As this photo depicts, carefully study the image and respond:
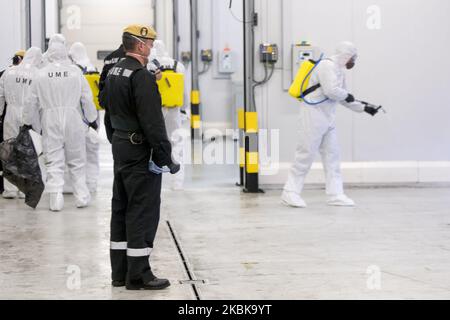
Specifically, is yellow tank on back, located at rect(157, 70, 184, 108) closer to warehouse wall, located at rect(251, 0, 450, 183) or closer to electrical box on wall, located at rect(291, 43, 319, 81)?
warehouse wall, located at rect(251, 0, 450, 183)

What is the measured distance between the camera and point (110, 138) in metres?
5.28

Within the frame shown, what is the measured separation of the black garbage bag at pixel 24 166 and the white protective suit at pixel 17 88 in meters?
0.34

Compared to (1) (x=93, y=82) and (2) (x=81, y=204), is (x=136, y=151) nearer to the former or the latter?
(2) (x=81, y=204)

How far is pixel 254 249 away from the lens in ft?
21.3

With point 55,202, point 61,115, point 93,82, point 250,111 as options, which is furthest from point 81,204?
point 250,111

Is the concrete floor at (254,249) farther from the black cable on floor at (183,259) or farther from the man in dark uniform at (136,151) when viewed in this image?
the man in dark uniform at (136,151)

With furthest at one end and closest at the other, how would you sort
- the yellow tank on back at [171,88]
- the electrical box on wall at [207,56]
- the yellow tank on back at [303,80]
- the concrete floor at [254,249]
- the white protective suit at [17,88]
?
the electrical box on wall at [207,56] < the yellow tank on back at [171,88] < the white protective suit at [17,88] < the yellow tank on back at [303,80] < the concrete floor at [254,249]

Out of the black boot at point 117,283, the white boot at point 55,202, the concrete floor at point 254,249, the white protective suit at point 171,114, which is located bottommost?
the concrete floor at point 254,249

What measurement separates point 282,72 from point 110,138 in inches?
209

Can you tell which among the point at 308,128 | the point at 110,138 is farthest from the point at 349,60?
the point at 110,138

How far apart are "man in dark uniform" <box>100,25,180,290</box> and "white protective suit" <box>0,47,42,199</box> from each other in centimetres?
424

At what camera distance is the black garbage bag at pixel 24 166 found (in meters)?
8.70

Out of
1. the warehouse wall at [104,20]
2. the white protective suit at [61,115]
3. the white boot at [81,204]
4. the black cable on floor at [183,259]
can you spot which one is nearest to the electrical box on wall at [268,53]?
the white protective suit at [61,115]

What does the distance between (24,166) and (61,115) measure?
73 cm
